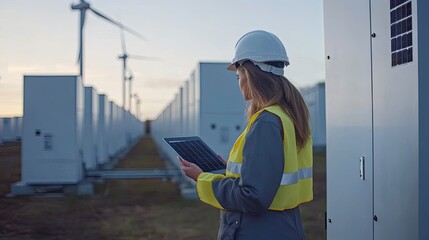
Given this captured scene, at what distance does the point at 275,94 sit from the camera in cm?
244

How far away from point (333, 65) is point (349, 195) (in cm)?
79

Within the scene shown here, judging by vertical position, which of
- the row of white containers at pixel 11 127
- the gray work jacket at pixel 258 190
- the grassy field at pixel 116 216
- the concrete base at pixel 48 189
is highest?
the row of white containers at pixel 11 127

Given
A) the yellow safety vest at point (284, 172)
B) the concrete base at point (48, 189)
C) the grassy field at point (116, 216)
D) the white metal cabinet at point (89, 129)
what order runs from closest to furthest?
the yellow safety vest at point (284, 172)
the grassy field at point (116, 216)
the concrete base at point (48, 189)
the white metal cabinet at point (89, 129)

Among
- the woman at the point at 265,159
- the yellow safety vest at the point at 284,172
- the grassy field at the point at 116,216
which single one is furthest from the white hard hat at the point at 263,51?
the grassy field at the point at 116,216

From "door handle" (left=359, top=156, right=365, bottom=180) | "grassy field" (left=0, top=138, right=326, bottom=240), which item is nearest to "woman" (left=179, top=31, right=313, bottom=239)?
"door handle" (left=359, top=156, right=365, bottom=180)

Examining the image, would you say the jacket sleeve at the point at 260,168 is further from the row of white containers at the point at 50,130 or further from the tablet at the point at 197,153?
the row of white containers at the point at 50,130

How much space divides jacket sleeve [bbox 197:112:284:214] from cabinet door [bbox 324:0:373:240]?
81 centimetres

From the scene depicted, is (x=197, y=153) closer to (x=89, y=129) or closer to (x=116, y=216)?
(x=116, y=216)

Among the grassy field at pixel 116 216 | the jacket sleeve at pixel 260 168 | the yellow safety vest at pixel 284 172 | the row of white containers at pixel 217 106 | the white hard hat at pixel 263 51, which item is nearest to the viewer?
the jacket sleeve at pixel 260 168

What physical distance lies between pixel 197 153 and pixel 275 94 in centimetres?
57

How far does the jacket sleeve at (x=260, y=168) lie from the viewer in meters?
2.24

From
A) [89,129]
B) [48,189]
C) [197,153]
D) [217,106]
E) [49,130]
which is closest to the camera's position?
[197,153]

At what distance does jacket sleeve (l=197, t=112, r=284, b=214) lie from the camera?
2.24 meters

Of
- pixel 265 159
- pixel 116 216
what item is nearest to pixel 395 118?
pixel 265 159
